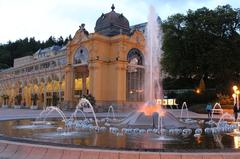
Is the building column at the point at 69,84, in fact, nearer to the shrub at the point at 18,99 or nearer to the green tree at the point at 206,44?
the green tree at the point at 206,44

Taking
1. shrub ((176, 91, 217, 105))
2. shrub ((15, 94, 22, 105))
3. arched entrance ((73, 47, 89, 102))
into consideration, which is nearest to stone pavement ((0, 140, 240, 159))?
arched entrance ((73, 47, 89, 102))

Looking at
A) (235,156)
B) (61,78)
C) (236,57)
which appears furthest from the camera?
(61,78)

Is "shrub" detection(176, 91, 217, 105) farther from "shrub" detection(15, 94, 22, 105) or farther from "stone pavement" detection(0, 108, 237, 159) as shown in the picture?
"stone pavement" detection(0, 108, 237, 159)

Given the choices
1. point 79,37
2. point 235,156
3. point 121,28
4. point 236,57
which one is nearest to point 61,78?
point 79,37

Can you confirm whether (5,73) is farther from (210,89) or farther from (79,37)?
(210,89)

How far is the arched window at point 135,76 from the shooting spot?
52250 mm

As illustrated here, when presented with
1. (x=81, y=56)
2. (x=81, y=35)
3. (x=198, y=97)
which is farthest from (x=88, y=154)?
(x=198, y=97)

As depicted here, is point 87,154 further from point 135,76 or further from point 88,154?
point 135,76

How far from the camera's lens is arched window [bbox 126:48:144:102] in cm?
5225

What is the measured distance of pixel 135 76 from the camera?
53.1m

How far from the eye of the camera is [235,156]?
28.4ft

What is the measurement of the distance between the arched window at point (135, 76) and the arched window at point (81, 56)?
717 cm

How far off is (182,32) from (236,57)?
938 centimetres

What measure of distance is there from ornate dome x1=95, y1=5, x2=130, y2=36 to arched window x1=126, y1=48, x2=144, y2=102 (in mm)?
4624
